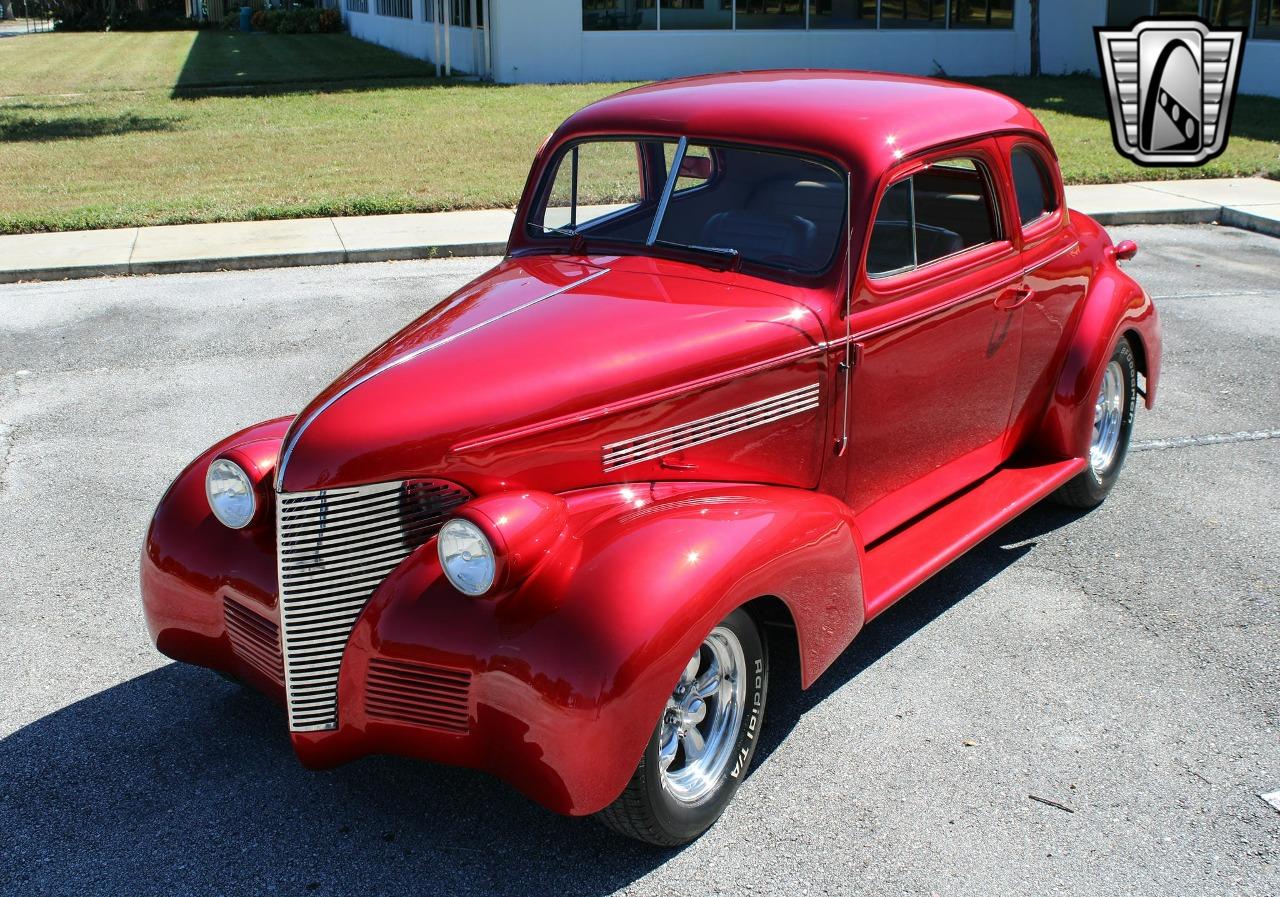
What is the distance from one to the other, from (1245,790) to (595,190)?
10.7ft

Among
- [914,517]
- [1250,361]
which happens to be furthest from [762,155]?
[1250,361]

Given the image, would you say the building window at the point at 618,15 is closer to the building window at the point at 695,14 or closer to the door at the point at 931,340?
the building window at the point at 695,14

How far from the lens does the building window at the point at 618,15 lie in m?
22.9

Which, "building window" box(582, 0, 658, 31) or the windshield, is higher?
"building window" box(582, 0, 658, 31)

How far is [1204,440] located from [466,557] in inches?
192

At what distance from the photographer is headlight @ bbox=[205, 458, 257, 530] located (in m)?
3.67

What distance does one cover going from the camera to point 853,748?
13.0 ft

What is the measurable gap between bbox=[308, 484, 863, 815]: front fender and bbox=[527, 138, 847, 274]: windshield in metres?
1.18

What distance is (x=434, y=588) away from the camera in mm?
3211

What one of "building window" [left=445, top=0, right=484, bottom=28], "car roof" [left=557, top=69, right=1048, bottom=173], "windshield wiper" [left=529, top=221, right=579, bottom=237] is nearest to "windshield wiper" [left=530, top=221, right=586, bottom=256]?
"windshield wiper" [left=529, top=221, right=579, bottom=237]

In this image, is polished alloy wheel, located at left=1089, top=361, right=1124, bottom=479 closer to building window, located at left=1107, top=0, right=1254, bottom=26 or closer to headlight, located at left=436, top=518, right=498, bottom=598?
headlight, located at left=436, top=518, right=498, bottom=598

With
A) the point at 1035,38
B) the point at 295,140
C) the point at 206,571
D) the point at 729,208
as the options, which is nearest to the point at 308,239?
the point at 295,140

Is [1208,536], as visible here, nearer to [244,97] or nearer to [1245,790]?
[1245,790]

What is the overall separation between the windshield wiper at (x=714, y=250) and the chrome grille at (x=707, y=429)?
514mm
